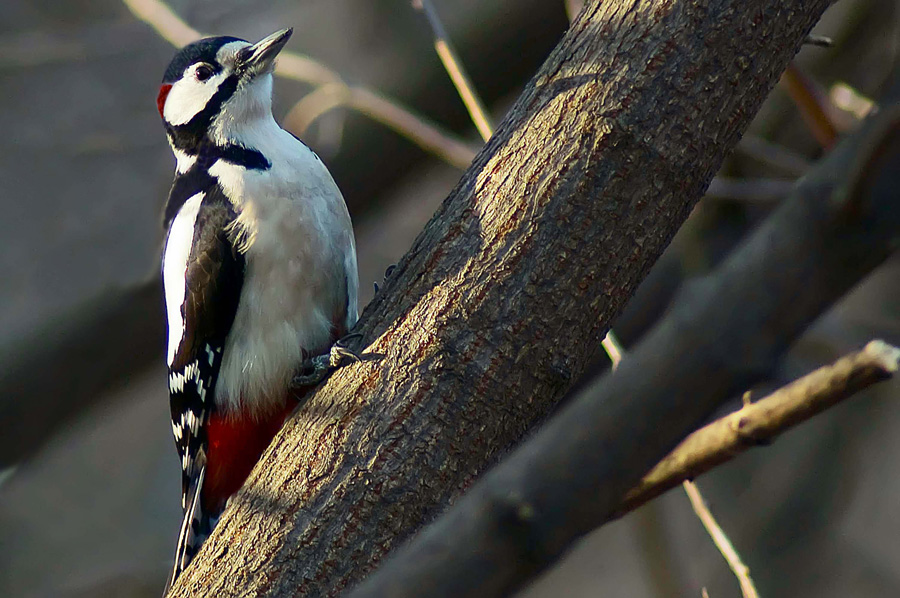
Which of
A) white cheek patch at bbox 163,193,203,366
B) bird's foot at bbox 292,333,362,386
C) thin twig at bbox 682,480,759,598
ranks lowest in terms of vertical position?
thin twig at bbox 682,480,759,598

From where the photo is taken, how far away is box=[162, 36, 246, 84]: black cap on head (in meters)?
3.10

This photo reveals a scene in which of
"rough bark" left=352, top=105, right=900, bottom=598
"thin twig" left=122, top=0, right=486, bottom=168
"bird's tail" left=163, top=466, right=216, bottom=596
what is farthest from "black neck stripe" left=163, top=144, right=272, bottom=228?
"rough bark" left=352, top=105, right=900, bottom=598

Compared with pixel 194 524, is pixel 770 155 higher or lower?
lower

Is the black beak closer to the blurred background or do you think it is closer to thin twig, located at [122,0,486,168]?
thin twig, located at [122,0,486,168]

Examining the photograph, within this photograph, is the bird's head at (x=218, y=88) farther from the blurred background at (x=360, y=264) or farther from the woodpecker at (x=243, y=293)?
the blurred background at (x=360, y=264)

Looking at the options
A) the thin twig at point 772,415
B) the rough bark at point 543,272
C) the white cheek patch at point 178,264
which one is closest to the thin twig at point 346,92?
the white cheek patch at point 178,264

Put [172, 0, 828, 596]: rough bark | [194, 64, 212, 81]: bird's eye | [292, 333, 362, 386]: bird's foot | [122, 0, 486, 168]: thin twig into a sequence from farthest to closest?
1. [122, 0, 486, 168]: thin twig
2. [194, 64, 212, 81]: bird's eye
3. [292, 333, 362, 386]: bird's foot
4. [172, 0, 828, 596]: rough bark

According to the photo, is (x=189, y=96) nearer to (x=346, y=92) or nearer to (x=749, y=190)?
(x=346, y=92)

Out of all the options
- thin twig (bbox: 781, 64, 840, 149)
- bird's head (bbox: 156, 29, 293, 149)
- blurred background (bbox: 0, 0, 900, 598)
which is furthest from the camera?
blurred background (bbox: 0, 0, 900, 598)

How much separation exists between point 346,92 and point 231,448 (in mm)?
1416

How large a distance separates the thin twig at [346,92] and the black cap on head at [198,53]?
15.0 inches

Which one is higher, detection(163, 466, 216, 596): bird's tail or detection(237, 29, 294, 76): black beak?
detection(237, 29, 294, 76): black beak

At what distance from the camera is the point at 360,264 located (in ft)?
19.5

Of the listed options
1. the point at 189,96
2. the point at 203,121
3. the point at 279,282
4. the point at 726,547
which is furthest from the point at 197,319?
the point at 726,547
